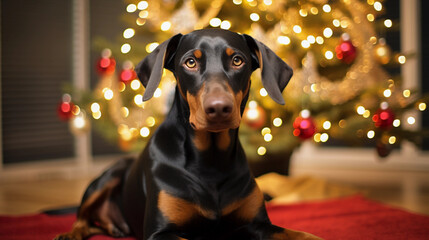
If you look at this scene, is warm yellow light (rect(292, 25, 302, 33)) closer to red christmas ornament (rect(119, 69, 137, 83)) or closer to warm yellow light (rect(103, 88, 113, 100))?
red christmas ornament (rect(119, 69, 137, 83))

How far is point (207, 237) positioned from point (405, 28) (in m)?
4.17

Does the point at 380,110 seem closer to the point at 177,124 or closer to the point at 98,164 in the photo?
the point at 177,124

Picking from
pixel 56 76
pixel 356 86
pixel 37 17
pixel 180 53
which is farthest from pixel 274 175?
pixel 37 17

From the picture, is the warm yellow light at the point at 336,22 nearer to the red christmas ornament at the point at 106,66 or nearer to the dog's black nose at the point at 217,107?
the red christmas ornament at the point at 106,66

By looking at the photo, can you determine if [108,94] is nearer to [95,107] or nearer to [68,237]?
[95,107]

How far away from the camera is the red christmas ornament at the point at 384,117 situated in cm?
317

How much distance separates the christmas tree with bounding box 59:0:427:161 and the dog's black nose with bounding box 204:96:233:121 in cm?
150

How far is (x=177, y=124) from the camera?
1.82 m

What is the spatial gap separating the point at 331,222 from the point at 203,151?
1151 millimetres

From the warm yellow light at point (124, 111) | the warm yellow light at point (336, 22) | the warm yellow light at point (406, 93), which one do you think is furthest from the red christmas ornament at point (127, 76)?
the warm yellow light at point (406, 93)

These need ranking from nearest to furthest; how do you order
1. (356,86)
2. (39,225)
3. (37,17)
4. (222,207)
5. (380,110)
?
(222,207)
(39,225)
(380,110)
(356,86)
(37,17)

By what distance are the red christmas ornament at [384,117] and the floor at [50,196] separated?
1.98ft

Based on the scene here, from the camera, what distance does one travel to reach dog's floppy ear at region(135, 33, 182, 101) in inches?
68.4

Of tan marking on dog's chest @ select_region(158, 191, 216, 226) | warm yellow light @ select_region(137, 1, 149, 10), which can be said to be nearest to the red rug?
tan marking on dog's chest @ select_region(158, 191, 216, 226)
